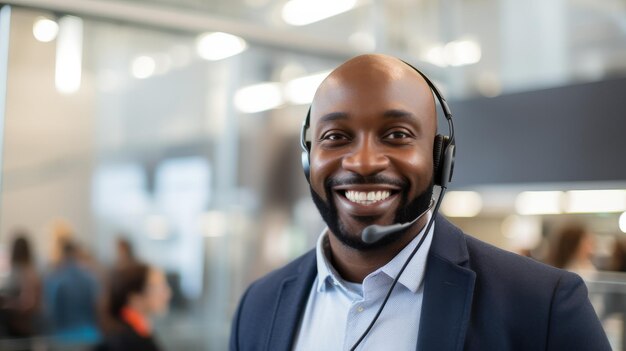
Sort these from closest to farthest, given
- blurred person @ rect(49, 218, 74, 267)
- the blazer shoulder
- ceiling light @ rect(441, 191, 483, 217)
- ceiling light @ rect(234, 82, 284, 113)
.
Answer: the blazer shoulder
blurred person @ rect(49, 218, 74, 267)
ceiling light @ rect(234, 82, 284, 113)
ceiling light @ rect(441, 191, 483, 217)

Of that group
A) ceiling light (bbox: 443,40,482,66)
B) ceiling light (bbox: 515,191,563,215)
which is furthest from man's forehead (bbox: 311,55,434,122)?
ceiling light (bbox: 515,191,563,215)

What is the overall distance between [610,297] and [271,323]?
189 centimetres

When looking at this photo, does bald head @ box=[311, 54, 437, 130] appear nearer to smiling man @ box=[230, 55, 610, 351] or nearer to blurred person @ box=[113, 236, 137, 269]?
smiling man @ box=[230, 55, 610, 351]

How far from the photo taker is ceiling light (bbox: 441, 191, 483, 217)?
382 inches

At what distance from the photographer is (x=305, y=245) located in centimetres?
571

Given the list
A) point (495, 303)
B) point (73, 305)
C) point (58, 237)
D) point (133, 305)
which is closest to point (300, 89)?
point (58, 237)

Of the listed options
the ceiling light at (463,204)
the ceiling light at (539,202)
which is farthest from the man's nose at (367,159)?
the ceiling light at (463,204)

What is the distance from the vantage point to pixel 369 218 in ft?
3.72

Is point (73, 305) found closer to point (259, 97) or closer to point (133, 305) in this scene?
point (133, 305)

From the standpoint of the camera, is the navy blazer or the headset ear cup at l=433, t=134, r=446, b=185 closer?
the navy blazer

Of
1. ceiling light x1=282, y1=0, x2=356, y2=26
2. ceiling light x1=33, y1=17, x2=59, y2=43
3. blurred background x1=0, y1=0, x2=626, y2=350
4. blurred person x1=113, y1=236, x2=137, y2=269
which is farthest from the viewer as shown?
blurred person x1=113, y1=236, x2=137, y2=269

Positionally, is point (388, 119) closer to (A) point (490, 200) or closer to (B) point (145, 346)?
(B) point (145, 346)

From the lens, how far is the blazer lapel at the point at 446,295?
112 cm

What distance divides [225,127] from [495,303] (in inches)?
179
